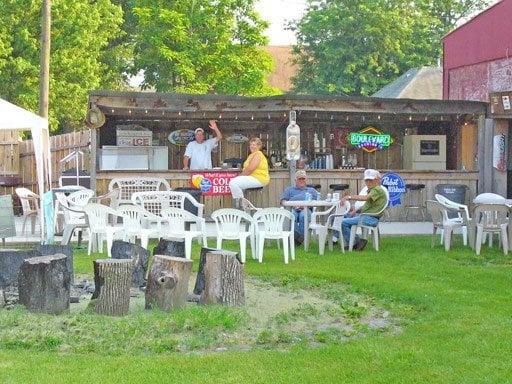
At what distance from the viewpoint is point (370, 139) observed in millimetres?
17812

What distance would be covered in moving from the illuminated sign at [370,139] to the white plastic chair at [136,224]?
292 inches

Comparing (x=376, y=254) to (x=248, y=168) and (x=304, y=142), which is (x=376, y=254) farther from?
(x=304, y=142)

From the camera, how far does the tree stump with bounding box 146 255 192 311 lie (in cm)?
729

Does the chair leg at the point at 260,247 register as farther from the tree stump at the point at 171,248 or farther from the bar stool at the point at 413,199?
the bar stool at the point at 413,199

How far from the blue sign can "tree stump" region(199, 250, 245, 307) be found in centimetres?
880

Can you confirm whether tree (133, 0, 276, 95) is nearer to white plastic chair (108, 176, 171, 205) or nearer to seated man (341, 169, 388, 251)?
white plastic chair (108, 176, 171, 205)

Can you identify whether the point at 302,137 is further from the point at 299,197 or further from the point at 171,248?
the point at 171,248

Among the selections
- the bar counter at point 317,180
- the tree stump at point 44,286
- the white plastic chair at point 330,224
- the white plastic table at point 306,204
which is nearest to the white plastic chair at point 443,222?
the white plastic chair at point 330,224

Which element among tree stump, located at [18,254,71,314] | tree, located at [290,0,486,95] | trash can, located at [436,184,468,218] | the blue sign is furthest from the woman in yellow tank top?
tree, located at [290,0,486,95]

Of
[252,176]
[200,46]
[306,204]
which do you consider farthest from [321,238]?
[200,46]

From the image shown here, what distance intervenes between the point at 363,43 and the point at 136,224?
24.5 m

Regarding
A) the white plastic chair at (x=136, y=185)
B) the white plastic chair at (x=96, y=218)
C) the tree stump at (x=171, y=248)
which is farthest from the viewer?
the white plastic chair at (x=136, y=185)

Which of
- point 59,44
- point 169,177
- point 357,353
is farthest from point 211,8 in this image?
point 357,353

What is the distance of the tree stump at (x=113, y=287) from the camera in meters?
7.16
